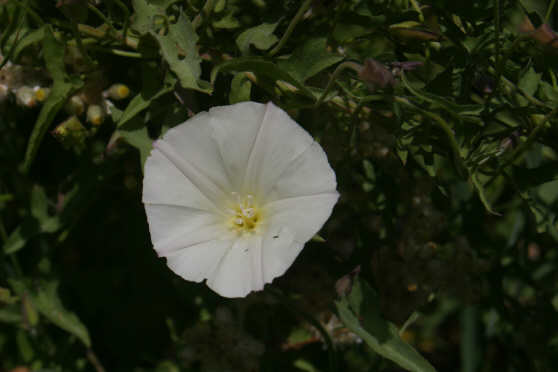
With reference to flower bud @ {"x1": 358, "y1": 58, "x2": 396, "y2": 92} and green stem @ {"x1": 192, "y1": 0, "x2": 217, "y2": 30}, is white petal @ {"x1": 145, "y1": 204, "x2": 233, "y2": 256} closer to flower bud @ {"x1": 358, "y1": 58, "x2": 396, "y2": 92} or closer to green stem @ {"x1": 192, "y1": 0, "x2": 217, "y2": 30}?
green stem @ {"x1": 192, "y1": 0, "x2": 217, "y2": 30}

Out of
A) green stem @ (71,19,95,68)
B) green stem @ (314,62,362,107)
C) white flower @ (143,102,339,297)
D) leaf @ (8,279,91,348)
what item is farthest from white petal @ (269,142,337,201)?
leaf @ (8,279,91,348)

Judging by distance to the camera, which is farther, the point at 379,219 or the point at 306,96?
the point at 379,219

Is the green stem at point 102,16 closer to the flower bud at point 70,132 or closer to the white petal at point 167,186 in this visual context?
the flower bud at point 70,132

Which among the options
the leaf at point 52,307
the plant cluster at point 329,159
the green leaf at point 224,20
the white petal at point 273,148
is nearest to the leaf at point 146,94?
the plant cluster at point 329,159

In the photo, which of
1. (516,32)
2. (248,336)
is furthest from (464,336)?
(516,32)

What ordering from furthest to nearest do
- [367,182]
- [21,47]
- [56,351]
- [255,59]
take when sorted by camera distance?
[56,351], [367,182], [21,47], [255,59]

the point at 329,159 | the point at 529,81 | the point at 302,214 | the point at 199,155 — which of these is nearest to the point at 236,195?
the point at 199,155

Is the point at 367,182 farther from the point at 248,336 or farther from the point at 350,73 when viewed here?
the point at 248,336

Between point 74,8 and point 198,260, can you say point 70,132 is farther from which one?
point 198,260
